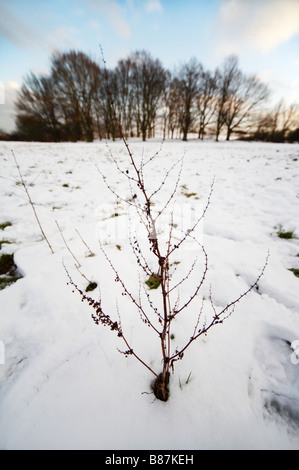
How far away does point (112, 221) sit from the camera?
11.6 feet

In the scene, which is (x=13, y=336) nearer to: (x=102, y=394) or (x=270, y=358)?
(x=102, y=394)

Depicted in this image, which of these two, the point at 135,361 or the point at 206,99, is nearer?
the point at 135,361

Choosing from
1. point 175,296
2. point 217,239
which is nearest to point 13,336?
point 175,296

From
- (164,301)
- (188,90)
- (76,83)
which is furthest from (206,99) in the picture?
(164,301)

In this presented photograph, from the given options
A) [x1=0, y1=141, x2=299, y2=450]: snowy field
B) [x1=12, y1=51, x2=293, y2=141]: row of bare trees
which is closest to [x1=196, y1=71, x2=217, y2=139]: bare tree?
[x1=12, y1=51, x2=293, y2=141]: row of bare trees

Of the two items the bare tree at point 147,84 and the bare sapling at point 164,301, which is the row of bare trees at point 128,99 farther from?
the bare sapling at point 164,301

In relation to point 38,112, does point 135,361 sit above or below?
below

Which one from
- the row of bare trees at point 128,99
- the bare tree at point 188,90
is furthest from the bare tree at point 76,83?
the bare tree at point 188,90

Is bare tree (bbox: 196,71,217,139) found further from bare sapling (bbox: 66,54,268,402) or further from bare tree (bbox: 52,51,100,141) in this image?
bare sapling (bbox: 66,54,268,402)

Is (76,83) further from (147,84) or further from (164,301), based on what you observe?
(164,301)

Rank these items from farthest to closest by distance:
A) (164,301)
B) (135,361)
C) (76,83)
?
(76,83) → (135,361) → (164,301)

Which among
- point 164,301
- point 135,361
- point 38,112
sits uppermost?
point 38,112

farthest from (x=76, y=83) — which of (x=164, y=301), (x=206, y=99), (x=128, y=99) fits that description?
(x=164, y=301)

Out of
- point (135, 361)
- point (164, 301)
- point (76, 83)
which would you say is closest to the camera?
point (164, 301)
